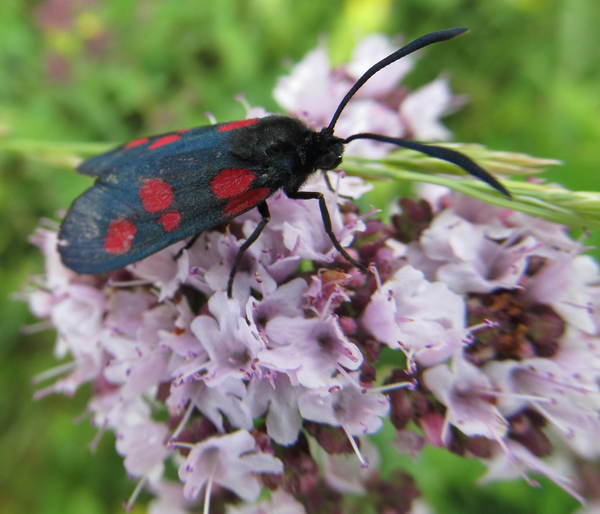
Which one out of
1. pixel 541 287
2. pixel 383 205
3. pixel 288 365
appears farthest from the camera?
pixel 383 205

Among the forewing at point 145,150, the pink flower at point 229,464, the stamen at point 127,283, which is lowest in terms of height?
the pink flower at point 229,464

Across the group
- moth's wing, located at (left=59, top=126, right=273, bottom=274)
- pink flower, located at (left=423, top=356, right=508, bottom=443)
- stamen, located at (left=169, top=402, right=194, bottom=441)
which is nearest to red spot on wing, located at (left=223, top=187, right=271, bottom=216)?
moth's wing, located at (left=59, top=126, right=273, bottom=274)

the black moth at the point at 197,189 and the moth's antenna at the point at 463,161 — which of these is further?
the black moth at the point at 197,189

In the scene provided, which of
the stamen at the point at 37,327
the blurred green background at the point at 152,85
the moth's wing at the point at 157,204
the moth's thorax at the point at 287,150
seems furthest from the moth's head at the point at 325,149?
the blurred green background at the point at 152,85

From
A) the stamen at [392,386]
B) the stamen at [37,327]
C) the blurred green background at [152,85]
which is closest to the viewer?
the stamen at [392,386]

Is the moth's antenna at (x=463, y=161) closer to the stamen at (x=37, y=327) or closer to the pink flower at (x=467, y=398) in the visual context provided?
the pink flower at (x=467, y=398)

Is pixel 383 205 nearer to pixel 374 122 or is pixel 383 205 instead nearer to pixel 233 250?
pixel 374 122

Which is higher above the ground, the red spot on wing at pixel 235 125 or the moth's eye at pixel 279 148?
the red spot on wing at pixel 235 125

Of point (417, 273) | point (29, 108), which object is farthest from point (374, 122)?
point (29, 108)

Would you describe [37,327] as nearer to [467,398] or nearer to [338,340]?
[338,340]
